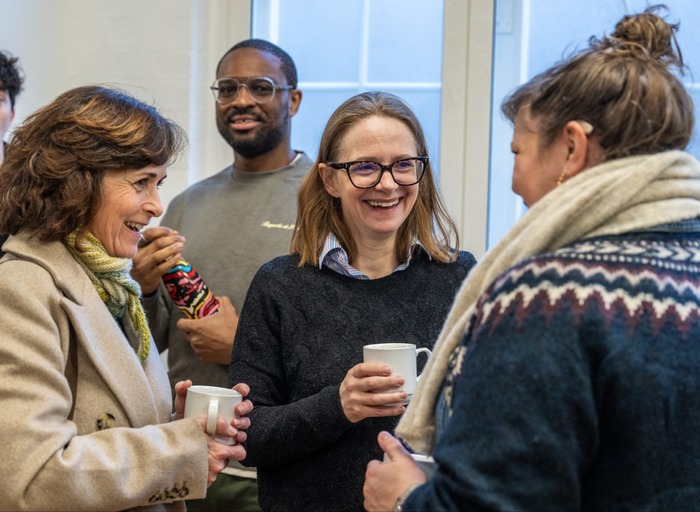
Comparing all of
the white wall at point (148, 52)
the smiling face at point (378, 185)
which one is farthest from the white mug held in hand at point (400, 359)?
the white wall at point (148, 52)

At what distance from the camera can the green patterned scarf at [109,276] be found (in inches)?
62.2

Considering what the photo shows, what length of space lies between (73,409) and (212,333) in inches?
36.8

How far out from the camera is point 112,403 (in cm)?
153

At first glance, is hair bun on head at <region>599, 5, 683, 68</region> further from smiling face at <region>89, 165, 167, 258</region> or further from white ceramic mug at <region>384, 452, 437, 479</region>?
smiling face at <region>89, 165, 167, 258</region>


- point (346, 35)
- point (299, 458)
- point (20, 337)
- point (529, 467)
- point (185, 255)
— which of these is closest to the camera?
point (529, 467)

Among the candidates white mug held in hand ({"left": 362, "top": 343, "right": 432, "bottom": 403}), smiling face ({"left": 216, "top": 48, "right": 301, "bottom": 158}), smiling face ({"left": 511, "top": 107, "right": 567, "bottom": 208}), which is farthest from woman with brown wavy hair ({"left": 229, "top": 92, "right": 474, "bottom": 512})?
smiling face ({"left": 216, "top": 48, "right": 301, "bottom": 158})

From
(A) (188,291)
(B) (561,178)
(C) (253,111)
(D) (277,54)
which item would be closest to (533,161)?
(B) (561,178)

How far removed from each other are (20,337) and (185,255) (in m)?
1.34

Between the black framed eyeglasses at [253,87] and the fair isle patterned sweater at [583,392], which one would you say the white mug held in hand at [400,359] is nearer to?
the fair isle patterned sweater at [583,392]

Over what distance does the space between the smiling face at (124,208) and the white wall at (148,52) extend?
166 centimetres

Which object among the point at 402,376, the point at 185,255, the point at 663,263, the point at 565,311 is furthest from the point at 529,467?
the point at 185,255

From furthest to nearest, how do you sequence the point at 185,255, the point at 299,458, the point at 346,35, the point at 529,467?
the point at 346,35 < the point at 185,255 < the point at 299,458 < the point at 529,467

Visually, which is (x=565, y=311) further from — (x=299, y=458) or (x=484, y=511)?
(x=299, y=458)

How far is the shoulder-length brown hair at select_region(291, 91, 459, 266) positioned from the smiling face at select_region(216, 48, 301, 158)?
898 millimetres
